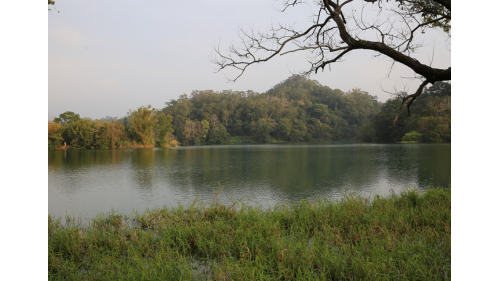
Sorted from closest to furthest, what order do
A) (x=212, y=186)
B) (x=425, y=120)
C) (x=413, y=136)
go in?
1. (x=212, y=186)
2. (x=425, y=120)
3. (x=413, y=136)

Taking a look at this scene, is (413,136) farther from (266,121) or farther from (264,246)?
(264,246)

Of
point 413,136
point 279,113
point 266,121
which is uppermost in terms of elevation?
point 279,113

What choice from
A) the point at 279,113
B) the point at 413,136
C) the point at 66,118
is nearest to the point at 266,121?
the point at 279,113

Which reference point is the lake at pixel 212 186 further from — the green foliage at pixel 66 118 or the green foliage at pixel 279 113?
the green foliage at pixel 279 113

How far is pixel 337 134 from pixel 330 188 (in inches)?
1289

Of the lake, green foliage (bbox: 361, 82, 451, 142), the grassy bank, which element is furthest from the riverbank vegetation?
the grassy bank

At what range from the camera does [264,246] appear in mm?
3002

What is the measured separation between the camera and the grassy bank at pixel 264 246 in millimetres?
2393

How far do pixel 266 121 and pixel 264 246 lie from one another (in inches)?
1129

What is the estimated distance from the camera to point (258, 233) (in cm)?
334

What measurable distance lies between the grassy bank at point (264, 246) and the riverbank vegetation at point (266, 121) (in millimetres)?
8812
